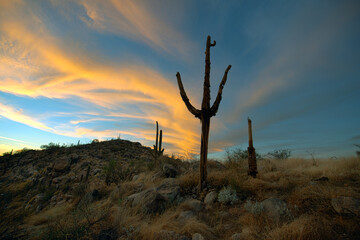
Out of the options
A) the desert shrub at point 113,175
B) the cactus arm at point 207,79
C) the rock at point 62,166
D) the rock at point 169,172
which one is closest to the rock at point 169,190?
the rock at point 169,172

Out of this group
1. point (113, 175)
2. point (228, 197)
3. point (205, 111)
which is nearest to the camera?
point (228, 197)

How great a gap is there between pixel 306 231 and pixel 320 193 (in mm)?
2338

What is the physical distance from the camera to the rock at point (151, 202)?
18.2 ft

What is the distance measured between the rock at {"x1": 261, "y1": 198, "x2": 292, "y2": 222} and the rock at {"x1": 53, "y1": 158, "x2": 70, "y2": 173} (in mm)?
15388

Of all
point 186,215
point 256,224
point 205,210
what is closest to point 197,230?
point 186,215

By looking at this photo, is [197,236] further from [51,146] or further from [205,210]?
[51,146]

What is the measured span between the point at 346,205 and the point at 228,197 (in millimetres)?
2912

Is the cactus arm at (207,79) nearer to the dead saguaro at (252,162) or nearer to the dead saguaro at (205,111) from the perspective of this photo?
the dead saguaro at (205,111)

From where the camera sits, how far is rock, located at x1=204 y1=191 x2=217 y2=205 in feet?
19.4

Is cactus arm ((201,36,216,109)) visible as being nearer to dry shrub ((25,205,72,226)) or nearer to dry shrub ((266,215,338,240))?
dry shrub ((266,215,338,240))

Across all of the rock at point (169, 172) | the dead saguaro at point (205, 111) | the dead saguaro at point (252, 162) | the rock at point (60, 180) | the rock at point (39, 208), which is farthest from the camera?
the rock at point (60, 180)

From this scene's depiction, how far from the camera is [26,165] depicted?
58.4ft

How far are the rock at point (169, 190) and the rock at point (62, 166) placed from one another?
11362 mm

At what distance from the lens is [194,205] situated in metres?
5.70
